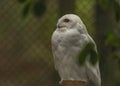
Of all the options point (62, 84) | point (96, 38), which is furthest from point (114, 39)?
point (96, 38)

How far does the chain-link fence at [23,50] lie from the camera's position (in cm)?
555

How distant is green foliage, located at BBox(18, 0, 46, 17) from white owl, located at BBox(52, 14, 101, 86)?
159 cm

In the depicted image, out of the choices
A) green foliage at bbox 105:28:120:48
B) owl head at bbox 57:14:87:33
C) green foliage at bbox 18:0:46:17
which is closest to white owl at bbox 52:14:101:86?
owl head at bbox 57:14:87:33

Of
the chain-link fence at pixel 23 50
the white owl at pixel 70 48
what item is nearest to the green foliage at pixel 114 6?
the white owl at pixel 70 48

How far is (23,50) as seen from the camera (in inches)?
225

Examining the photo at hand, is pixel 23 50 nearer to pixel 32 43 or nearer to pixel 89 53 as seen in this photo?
pixel 32 43

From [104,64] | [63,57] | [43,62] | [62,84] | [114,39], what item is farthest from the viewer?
[43,62]

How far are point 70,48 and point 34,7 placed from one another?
5.49ft

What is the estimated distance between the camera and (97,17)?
17.8ft

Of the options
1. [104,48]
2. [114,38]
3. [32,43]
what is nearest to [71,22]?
[114,38]

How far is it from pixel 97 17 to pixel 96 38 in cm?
29

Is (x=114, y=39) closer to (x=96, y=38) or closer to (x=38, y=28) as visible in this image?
(x=96, y=38)

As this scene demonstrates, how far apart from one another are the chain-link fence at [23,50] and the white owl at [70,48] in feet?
6.56

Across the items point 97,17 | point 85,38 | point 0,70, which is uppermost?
point 85,38
